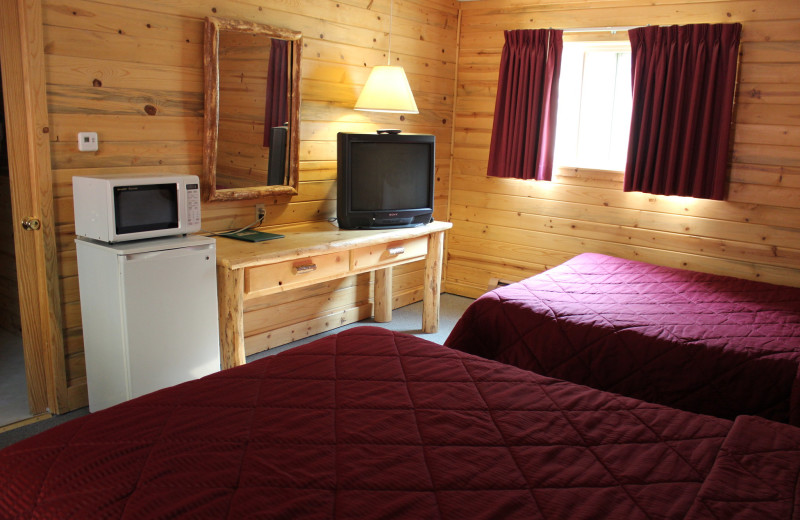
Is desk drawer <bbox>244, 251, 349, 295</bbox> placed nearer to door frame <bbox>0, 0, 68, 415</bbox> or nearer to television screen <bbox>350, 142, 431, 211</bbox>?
television screen <bbox>350, 142, 431, 211</bbox>

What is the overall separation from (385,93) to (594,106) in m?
1.55

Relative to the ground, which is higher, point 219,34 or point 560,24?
point 560,24

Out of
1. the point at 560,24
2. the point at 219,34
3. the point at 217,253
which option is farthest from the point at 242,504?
the point at 560,24

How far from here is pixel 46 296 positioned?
9.26 ft

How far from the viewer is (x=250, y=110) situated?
342 cm

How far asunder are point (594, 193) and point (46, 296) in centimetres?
332

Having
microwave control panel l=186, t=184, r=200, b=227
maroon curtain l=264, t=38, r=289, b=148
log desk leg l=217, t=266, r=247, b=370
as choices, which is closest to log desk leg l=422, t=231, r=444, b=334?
maroon curtain l=264, t=38, r=289, b=148

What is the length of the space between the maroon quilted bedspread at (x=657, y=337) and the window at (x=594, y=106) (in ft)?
4.16

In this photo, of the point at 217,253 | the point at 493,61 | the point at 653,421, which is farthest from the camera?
the point at 493,61

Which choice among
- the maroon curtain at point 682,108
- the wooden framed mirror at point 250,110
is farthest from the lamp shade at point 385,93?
the maroon curtain at point 682,108

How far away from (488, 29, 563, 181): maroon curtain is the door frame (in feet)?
9.68

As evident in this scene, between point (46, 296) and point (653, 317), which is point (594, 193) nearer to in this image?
point (653, 317)

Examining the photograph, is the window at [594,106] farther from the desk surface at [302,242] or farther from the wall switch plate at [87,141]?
the wall switch plate at [87,141]

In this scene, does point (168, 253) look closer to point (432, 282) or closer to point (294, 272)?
point (294, 272)
